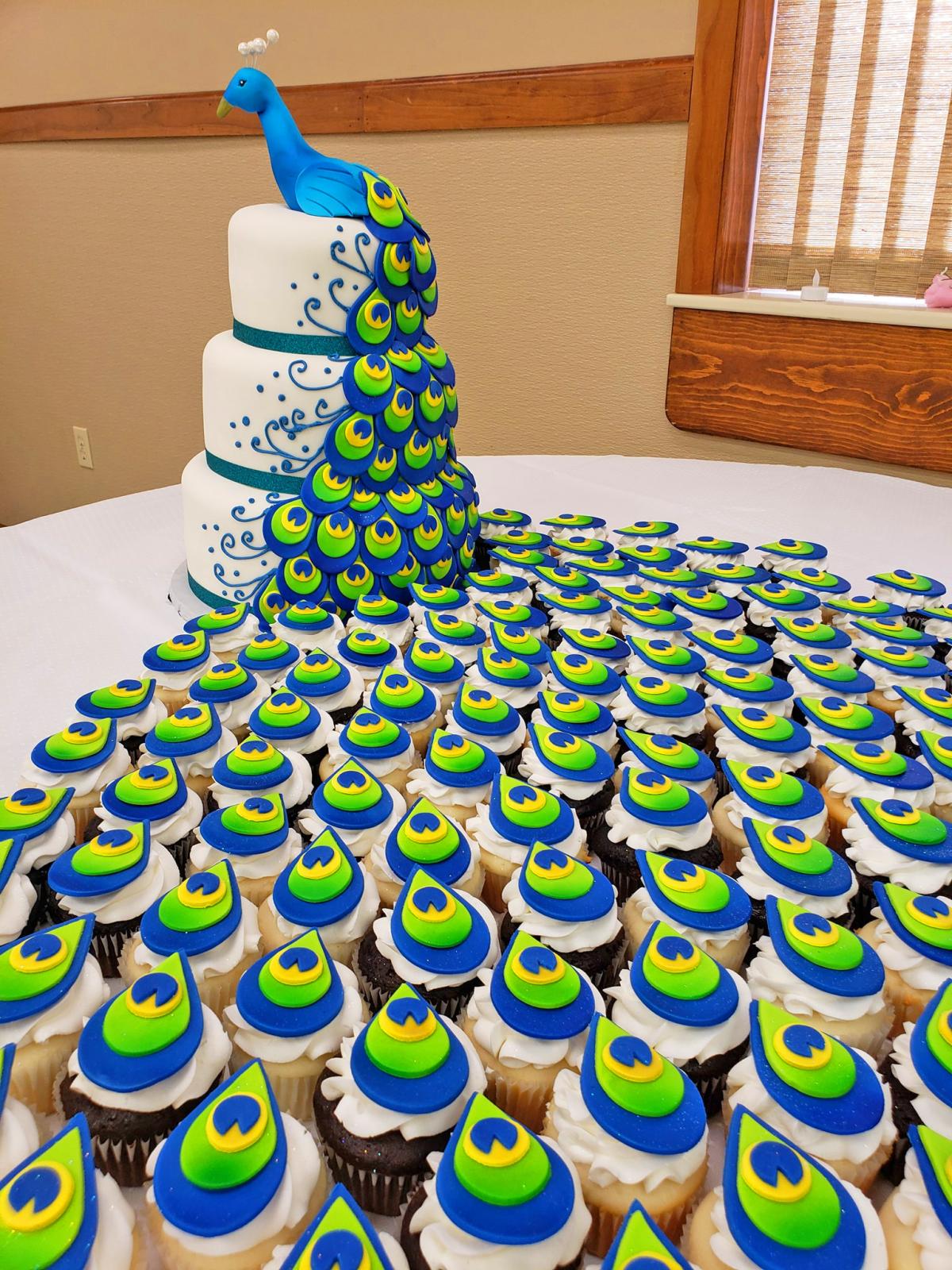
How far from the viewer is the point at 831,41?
6.79 feet

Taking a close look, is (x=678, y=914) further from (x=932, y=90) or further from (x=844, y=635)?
(x=932, y=90)

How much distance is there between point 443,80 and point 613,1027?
249 centimetres

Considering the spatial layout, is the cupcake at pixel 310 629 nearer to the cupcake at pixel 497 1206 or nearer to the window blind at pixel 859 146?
the cupcake at pixel 497 1206

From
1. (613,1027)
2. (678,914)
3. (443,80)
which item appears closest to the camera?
(613,1027)

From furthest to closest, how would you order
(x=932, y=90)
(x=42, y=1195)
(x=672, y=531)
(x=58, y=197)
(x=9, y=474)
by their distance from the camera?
(x=9, y=474)
(x=58, y=197)
(x=932, y=90)
(x=672, y=531)
(x=42, y=1195)

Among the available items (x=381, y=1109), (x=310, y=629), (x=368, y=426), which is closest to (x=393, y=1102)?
(x=381, y=1109)

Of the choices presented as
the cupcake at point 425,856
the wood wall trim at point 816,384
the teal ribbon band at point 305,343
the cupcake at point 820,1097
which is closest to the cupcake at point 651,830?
the cupcake at point 425,856

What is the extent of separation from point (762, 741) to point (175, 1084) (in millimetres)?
638

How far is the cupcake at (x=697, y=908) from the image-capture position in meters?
0.74

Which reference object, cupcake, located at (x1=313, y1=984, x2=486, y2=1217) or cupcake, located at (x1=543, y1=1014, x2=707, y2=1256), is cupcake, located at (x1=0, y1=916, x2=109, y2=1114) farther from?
cupcake, located at (x1=543, y1=1014, x2=707, y2=1256)

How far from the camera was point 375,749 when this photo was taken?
965 mm

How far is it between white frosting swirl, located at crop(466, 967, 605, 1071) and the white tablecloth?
1.99 ft

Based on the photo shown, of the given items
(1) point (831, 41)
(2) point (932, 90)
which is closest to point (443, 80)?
(1) point (831, 41)

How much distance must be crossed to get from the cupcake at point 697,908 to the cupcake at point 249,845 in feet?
0.99
